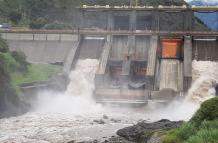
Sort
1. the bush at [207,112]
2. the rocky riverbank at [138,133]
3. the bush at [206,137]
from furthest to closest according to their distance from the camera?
1. the rocky riverbank at [138,133]
2. the bush at [207,112]
3. the bush at [206,137]

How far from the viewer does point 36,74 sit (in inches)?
1673

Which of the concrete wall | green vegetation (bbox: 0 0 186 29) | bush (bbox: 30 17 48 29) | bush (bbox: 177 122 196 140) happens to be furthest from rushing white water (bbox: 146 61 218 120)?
green vegetation (bbox: 0 0 186 29)

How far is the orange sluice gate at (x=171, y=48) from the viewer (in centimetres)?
4669

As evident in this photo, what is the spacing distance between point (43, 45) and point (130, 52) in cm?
911

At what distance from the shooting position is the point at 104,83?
44.2 meters

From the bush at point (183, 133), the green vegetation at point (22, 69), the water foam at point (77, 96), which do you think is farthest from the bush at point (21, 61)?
the bush at point (183, 133)

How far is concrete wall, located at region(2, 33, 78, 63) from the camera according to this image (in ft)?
162

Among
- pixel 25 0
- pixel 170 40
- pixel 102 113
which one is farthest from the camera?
pixel 25 0

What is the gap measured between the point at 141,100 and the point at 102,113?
4420mm

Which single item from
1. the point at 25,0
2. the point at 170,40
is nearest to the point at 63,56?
the point at 170,40

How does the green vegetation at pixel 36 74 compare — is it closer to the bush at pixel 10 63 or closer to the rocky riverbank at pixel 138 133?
Result: the bush at pixel 10 63

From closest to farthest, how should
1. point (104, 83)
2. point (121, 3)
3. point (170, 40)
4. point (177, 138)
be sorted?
point (177, 138) → point (104, 83) → point (170, 40) → point (121, 3)

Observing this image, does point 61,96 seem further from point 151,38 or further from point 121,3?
point 121,3

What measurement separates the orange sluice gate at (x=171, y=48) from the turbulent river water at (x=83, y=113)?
252 centimetres
